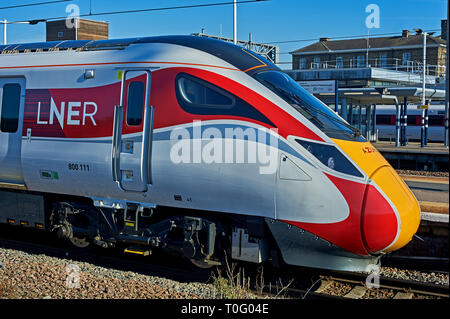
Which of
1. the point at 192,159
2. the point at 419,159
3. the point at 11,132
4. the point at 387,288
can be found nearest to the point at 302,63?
the point at 419,159

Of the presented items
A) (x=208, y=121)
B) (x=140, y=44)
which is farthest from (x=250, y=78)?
(x=140, y=44)

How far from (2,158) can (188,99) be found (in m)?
3.76

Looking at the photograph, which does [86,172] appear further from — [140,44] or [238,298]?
[238,298]

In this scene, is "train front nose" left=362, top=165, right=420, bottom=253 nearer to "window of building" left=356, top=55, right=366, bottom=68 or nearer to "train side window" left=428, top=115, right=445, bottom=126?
"train side window" left=428, top=115, right=445, bottom=126

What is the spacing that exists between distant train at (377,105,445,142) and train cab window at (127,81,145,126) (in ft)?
123

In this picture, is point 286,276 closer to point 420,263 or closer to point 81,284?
point 420,263

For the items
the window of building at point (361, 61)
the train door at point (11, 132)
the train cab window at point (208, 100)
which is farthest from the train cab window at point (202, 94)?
the window of building at point (361, 61)

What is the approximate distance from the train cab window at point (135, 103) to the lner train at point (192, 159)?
0.02 m

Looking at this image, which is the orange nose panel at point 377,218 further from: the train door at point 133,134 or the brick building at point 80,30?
the brick building at point 80,30

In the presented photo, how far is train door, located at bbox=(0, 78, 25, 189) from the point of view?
30.1 ft

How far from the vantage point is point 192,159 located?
7.54 metres

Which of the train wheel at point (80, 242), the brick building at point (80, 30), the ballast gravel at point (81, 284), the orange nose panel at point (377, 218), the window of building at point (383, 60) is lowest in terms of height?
the ballast gravel at point (81, 284)

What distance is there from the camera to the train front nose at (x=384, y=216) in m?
6.82

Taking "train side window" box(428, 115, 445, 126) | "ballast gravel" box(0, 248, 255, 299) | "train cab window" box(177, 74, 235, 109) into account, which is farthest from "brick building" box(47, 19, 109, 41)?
"train side window" box(428, 115, 445, 126)
